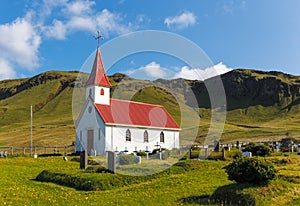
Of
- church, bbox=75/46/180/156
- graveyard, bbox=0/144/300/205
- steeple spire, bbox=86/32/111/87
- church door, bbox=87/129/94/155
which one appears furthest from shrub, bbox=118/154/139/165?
steeple spire, bbox=86/32/111/87

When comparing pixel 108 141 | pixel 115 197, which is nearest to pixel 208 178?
pixel 115 197

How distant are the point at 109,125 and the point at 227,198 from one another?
29.9 m

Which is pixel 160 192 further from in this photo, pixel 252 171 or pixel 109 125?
pixel 109 125

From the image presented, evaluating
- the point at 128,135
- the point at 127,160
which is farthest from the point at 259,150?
the point at 128,135

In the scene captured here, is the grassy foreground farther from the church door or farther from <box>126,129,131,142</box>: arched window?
<box>126,129,131,142</box>: arched window

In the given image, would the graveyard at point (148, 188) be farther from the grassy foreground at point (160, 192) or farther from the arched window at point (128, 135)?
the arched window at point (128, 135)

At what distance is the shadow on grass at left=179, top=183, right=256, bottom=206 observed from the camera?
14.6 m

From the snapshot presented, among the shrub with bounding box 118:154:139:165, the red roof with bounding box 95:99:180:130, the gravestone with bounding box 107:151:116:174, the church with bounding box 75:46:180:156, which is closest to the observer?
the gravestone with bounding box 107:151:116:174

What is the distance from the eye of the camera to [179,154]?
38.2m

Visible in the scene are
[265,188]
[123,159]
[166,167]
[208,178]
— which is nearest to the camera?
[265,188]

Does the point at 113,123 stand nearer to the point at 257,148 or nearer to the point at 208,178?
the point at 257,148

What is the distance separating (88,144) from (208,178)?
26.6 metres

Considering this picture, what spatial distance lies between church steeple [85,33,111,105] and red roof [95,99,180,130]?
111cm

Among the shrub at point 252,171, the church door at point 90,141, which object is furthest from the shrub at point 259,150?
the shrub at point 252,171
